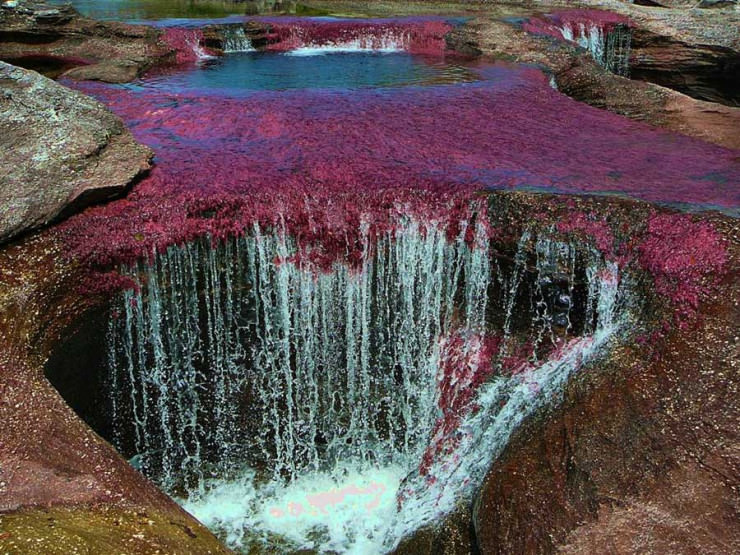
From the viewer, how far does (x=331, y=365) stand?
6.88m

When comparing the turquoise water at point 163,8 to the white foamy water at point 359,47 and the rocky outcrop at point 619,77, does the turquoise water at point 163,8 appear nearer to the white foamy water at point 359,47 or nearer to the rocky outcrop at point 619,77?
the white foamy water at point 359,47

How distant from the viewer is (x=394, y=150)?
25.0 ft

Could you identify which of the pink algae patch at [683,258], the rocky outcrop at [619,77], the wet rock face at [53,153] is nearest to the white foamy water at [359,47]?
the rocky outcrop at [619,77]

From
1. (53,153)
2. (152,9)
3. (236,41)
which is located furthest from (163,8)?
(53,153)

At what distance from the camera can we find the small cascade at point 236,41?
1429 cm

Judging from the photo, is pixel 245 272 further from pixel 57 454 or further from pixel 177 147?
pixel 57 454

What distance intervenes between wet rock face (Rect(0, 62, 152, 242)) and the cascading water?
87 cm

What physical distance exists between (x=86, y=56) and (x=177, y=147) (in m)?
5.57

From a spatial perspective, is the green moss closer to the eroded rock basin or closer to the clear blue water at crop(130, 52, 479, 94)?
the eroded rock basin

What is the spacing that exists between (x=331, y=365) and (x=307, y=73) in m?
6.77

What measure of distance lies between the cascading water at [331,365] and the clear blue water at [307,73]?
5.00 m

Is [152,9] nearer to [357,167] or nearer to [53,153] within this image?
[53,153]

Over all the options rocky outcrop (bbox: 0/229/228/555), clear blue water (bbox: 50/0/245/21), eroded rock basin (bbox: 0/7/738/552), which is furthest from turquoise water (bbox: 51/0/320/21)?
rocky outcrop (bbox: 0/229/228/555)

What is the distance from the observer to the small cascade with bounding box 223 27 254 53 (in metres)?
14.3
